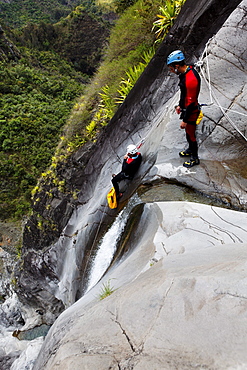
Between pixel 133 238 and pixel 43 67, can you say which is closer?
pixel 133 238

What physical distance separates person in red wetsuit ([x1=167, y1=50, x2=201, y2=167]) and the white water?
1956mm

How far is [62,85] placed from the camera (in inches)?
1178

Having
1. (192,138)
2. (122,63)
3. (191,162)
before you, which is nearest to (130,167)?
(191,162)

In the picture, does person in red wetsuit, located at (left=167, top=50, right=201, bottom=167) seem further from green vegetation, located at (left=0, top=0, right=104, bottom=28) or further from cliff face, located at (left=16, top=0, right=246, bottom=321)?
A: green vegetation, located at (left=0, top=0, right=104, bottom=28)

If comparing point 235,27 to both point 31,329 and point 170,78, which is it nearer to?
point 170,78

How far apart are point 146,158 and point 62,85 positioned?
27710 millimetres

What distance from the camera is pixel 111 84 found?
955 cm

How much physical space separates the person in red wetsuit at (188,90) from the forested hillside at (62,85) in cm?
461

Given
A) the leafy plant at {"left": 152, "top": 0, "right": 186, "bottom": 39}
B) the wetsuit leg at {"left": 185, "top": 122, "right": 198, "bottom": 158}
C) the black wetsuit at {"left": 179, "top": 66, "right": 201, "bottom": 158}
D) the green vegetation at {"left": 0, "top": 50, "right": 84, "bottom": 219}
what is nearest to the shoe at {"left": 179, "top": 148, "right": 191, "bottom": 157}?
the wetsuit leg at {"left": 185, "top": 122, "right": 198, "bottom": 158}

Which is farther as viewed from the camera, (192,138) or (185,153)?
(185,153)

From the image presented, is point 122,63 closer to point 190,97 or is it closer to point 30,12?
point 190,97

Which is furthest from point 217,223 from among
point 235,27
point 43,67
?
point 43,67

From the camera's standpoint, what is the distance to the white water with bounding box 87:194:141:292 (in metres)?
6.03

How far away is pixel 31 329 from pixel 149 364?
14.0 metres
